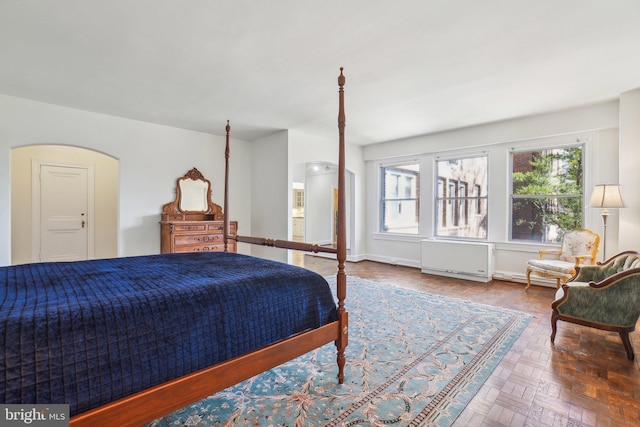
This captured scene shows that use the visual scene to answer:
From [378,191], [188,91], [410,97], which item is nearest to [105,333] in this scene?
[188,91]

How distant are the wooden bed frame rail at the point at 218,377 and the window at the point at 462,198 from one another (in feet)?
13.9

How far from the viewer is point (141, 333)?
131 cm

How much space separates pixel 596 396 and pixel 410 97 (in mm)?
3292

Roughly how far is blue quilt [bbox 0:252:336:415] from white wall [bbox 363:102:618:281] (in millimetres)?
4292

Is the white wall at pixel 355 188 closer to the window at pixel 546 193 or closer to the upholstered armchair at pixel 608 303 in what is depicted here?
the window at pixel 546 193

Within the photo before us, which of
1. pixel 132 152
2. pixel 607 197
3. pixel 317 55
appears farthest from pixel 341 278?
pixel 132 152

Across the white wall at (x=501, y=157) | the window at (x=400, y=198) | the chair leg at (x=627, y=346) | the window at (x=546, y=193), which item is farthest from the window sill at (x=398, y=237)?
the chair leg at (x=627, y=346)

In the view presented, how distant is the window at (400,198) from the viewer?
6.43 meters

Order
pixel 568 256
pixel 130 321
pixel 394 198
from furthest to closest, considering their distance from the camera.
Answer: pixel 394 198 < pixel 568 256 < pixel 130 321

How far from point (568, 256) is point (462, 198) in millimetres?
1880

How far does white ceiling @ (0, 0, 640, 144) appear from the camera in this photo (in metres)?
2.19

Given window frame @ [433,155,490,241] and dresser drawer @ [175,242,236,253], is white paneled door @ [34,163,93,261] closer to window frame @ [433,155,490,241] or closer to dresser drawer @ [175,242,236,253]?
dresser drawer @ [175,242,236,253]

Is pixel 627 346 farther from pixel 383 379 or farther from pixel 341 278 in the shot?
pixel 341 278

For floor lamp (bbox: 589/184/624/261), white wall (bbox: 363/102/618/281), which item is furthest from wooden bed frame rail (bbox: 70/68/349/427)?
white wall (bbox: 363/102/618/281)
